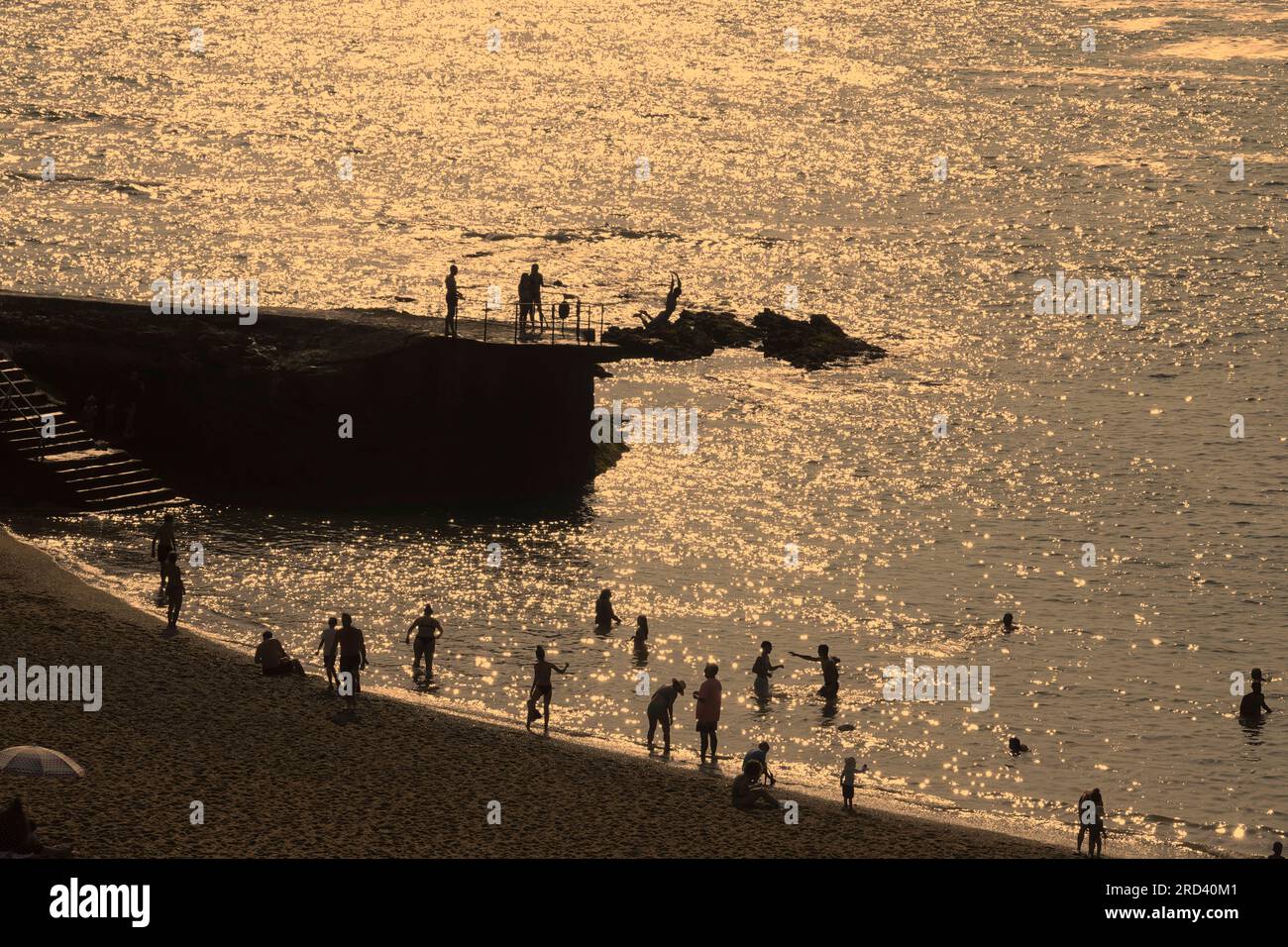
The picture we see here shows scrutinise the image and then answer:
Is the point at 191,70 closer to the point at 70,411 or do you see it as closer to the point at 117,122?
the point at 117,122

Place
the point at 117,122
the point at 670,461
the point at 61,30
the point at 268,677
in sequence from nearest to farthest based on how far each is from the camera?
the point at 268,677 → the point at 670,461 → the point at 117,122 → the point at 61,30

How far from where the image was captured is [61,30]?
168m

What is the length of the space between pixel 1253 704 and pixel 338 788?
18190 millimetres

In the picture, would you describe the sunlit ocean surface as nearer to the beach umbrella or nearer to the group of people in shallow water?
the group of people in shallow water

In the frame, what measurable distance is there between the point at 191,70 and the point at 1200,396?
9809 centimetres

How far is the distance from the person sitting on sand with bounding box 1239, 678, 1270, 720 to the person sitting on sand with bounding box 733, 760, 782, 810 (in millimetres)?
12456

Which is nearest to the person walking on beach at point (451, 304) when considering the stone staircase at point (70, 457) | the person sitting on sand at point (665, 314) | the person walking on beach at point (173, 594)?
the stone staircase at point (70, 457)

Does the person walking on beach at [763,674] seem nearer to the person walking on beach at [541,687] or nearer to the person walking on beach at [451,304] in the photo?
the person walking on beach at [541,687]

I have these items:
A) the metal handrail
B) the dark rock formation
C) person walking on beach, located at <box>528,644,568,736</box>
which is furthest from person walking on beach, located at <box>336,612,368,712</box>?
the dark rock formation

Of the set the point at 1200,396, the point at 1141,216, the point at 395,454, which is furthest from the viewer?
the point at 1141,216

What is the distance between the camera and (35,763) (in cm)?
2542

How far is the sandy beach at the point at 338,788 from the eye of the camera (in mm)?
25875

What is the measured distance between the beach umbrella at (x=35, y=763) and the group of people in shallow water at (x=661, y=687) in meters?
6.55

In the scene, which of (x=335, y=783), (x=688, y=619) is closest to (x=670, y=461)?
(x=688, y=619)
